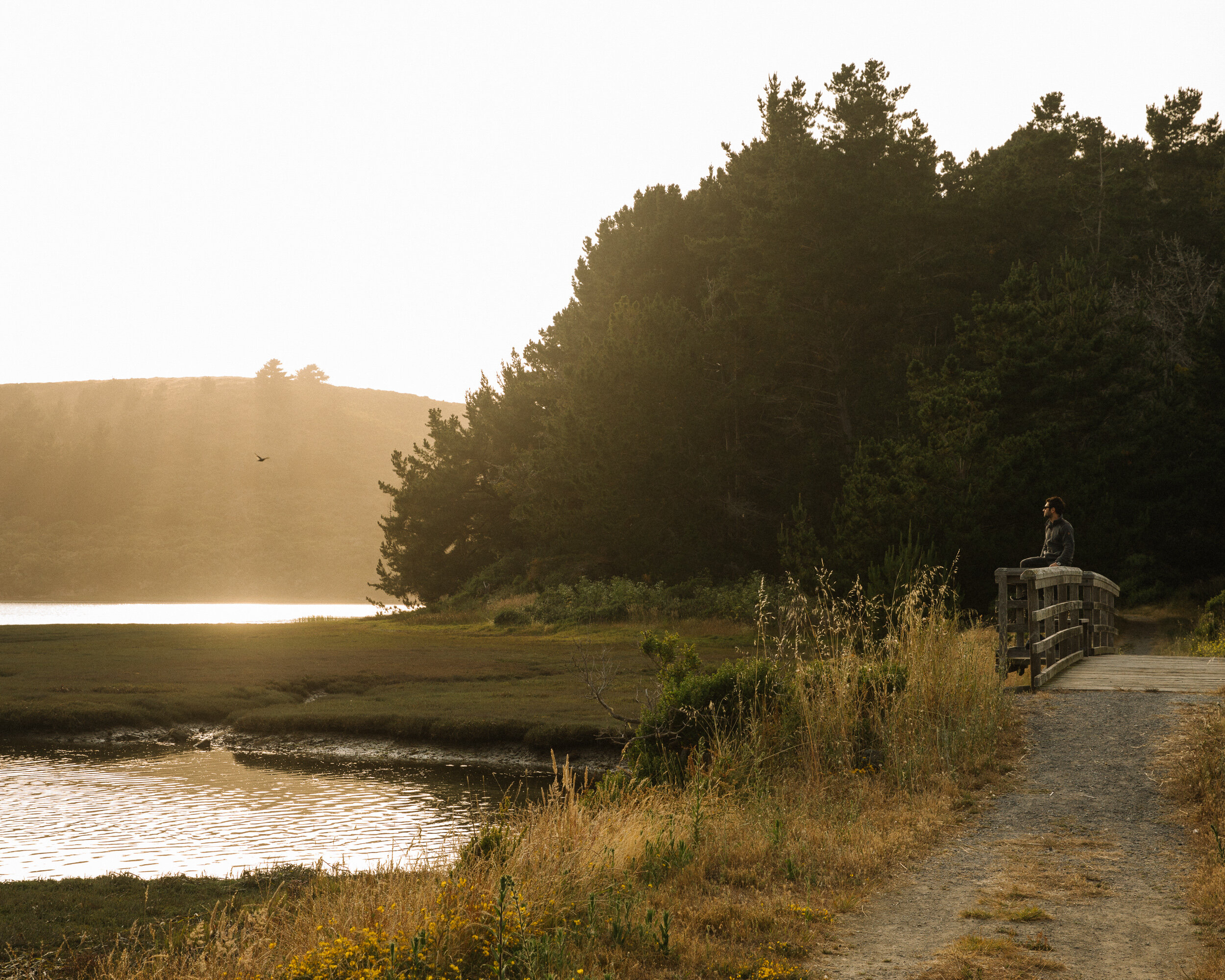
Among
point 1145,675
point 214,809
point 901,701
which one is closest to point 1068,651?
point 1145,675

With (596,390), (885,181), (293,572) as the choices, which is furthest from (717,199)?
(293,572)

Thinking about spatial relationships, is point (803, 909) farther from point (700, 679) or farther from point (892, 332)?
point (892, 332)

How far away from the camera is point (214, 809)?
1265cm

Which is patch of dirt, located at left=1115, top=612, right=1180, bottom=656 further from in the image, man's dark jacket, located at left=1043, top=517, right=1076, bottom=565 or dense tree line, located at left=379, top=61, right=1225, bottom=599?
man's dark jacket, located at left=1043, top=517, right=1076, bottom=565

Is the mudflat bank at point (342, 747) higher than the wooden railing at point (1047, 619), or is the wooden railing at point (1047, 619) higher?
the wooden railing at point (1047, 619)

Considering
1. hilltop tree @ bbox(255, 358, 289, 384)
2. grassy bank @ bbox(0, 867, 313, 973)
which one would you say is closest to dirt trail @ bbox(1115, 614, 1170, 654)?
grassy bank @ bbox(0, 867, 313, 973)

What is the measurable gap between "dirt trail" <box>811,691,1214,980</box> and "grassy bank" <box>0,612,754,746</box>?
9446mm

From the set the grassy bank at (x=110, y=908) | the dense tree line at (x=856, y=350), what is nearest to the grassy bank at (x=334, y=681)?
the dense tree line at (x=856, y=350)

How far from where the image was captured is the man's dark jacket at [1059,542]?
13695 millimetres

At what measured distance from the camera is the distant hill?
122 metres

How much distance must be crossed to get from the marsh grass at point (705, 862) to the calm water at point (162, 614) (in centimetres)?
4326

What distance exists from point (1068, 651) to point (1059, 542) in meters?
1.57

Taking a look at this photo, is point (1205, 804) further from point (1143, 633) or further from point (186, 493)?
point (186, 493)

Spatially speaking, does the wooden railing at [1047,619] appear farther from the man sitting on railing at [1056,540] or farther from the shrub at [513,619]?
the shrub at [513,619]
